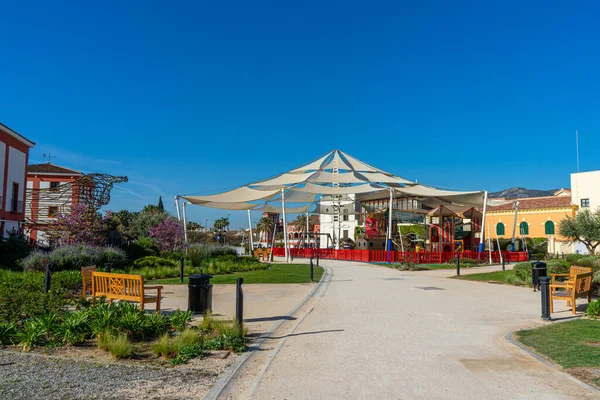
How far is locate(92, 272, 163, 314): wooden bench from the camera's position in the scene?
8.80m

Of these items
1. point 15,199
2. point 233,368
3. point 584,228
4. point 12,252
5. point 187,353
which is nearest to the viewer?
point 233,368

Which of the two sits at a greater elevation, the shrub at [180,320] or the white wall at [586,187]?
the white wall at [586,187]

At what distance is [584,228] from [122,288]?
40.6m

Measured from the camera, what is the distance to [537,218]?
2306 inches

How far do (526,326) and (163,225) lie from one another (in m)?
31.0

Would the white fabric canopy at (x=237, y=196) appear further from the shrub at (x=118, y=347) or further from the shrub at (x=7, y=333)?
the shrub at (x=118, y=347)

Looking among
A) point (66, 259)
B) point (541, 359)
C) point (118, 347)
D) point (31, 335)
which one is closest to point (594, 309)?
point (541, 359)

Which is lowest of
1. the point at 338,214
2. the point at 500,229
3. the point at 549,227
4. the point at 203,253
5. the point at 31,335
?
the point at 31,335

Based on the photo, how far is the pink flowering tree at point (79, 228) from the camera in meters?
24.3

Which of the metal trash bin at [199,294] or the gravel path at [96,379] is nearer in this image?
the gravel path at [96,379]

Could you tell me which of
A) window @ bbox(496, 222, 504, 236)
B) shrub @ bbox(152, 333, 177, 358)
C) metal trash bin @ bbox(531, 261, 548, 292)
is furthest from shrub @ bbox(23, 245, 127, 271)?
window @ bbox(496, 222, 504, 236)

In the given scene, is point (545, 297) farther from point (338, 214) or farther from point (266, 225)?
point (266, 225)

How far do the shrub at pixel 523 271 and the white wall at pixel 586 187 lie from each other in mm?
40266

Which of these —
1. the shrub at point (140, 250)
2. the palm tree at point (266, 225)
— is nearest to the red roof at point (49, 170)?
the shrub at point (140, 250)
